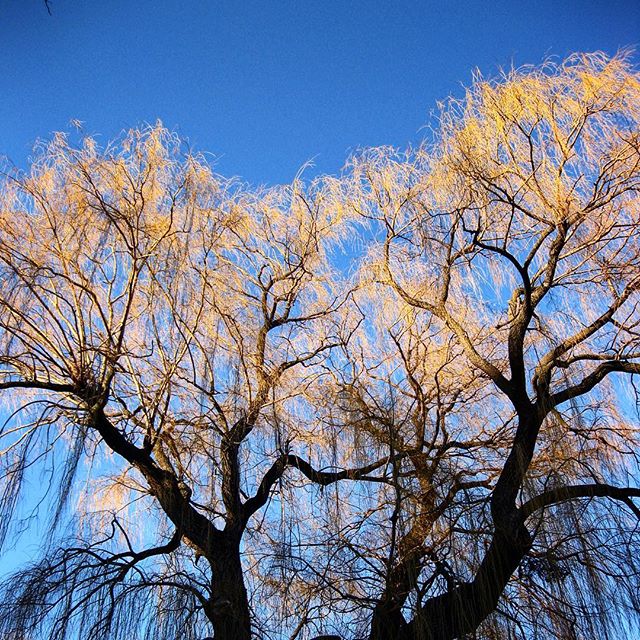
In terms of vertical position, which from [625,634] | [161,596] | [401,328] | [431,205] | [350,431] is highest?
[431,205]

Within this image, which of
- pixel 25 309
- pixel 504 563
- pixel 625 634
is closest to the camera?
pixel 625 634

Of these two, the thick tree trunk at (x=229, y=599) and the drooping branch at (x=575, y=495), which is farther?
the thick tree trunk at (x=229, y=599)

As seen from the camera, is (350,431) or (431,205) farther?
Answer: (431,205)

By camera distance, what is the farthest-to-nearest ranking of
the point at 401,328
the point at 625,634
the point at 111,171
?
the point at 401,328, the point at 111,171, the point at 625,634

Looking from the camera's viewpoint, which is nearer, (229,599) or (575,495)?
(575,495)

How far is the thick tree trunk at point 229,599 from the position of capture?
2719mm

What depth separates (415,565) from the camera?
103 inches

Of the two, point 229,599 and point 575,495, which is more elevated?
point 575,495

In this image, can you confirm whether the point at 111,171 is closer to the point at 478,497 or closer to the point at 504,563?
the point at 478,497

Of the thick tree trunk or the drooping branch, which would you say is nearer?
the drooping branch

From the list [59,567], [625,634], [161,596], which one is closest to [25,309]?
[59,567]

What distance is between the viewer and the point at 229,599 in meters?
2.91

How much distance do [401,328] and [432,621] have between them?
1532 mm

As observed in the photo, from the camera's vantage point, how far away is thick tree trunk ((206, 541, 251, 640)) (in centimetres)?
272
